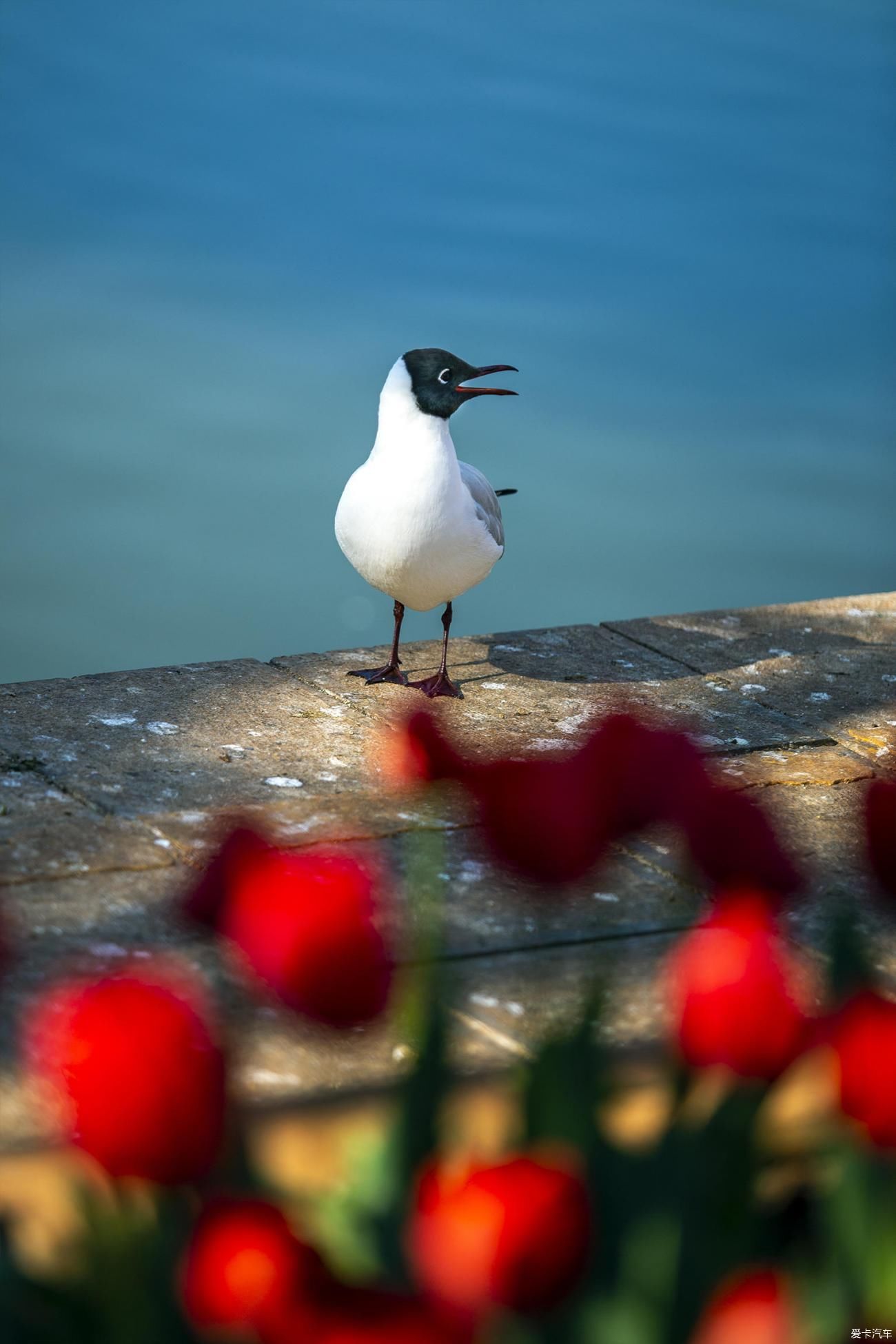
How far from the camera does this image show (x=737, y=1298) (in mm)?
751

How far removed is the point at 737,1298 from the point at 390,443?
9.43ft

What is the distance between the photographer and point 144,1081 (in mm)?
647

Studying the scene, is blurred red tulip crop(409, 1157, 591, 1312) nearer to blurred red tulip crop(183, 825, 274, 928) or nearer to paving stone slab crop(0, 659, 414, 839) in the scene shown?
blurred red tulip crop(183, 825, 274, 928)

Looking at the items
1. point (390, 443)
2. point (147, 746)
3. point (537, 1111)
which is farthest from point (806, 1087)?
point (390, 443)

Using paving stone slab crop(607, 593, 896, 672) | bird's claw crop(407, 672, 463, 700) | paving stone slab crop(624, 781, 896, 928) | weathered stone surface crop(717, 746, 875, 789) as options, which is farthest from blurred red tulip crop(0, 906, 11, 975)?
paving stone slab crop(607, 593, 896, 672)

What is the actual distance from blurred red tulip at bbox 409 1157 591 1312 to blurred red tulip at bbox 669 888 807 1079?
133 mm

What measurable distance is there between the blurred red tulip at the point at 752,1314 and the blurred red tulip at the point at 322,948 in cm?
24

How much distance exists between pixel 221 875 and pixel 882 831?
399mm

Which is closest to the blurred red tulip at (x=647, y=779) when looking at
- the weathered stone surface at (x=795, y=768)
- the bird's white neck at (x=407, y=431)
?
the weathered stone surface at (x=795, y=768)

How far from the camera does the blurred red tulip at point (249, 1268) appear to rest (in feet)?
2.20

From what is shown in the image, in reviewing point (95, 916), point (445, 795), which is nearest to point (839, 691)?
point (445, 795)

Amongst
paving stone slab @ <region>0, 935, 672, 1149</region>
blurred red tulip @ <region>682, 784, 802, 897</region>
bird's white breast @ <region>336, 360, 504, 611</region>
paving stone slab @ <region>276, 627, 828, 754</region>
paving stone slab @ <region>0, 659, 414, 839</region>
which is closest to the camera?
blurred red tulip @ <region>682, 784, 802, 897</region>

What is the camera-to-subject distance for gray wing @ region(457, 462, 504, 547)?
11.8ft

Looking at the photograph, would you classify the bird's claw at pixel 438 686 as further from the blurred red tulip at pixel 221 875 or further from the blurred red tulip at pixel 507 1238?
the blurred red tulip at pixel 507 1238
